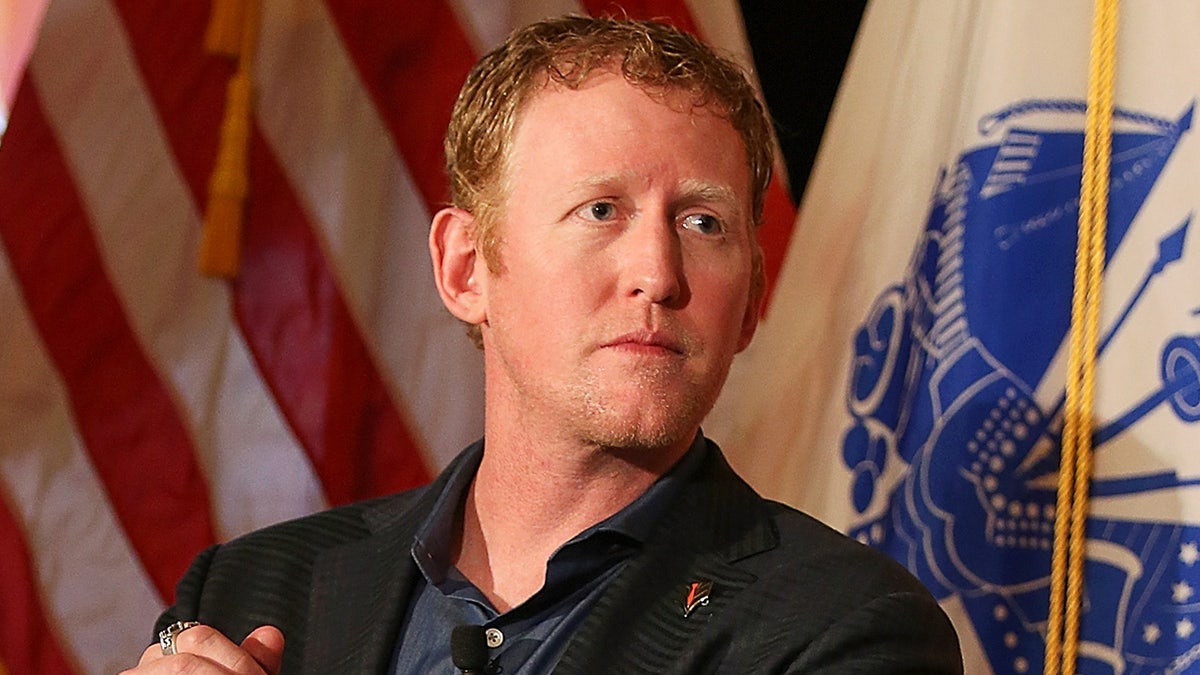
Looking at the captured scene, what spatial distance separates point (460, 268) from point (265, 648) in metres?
0.47

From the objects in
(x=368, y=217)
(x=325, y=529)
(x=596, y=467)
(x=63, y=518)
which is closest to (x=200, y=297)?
(x=368, y=217)

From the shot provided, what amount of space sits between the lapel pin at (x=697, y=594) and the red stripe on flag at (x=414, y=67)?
1.19m

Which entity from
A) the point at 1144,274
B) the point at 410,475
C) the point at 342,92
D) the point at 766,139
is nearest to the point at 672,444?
the point at 766,139

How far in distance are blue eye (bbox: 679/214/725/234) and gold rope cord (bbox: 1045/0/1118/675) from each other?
45 centimetres

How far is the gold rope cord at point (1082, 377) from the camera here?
5.23 ft

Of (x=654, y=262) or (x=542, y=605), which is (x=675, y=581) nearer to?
(x=542, y=605)

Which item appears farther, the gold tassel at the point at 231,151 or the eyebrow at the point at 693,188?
the gold tassel at the point at 231,151

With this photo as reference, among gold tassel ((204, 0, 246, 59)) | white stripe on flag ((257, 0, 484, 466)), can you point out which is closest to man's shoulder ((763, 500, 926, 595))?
white stripe on flag ((257, 0, 484, 466))

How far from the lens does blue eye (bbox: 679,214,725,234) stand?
1417mm

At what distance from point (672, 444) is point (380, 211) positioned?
115 centimetres

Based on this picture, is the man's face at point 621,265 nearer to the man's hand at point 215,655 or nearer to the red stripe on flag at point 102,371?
the man's hand at point 215,655

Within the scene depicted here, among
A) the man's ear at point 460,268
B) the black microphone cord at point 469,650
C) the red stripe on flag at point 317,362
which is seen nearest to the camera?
the black microphone cord at point 469,650

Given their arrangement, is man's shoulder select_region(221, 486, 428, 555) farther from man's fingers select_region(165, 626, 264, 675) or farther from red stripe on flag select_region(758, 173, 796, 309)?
red stripe on flag select_region(758, 173, 796, 309)

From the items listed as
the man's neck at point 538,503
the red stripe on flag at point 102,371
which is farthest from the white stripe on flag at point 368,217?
the man's neck at point 538,503
